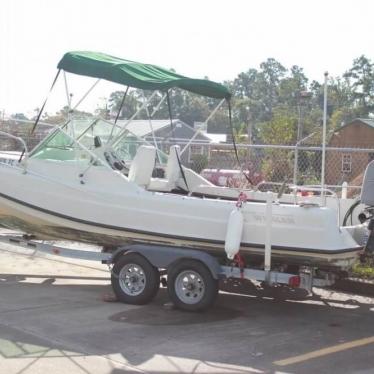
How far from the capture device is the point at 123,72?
8688 mm

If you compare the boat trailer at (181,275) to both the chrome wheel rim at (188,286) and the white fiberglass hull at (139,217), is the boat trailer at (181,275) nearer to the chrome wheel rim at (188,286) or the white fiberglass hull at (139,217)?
the chrome wheel rim at (188,286)

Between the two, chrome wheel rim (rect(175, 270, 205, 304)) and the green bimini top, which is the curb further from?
the green bimini top

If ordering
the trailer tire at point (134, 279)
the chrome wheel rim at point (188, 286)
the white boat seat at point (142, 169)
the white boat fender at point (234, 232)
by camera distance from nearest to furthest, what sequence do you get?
the white boat fender at point (234, 232) → the chrome wheel rim at point (188, 286) → the trailer tire at point (134, 279) → the white boat seat at point (142, 169)

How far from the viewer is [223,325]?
24.8 ft

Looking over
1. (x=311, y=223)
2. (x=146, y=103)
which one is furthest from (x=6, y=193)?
(x=311, y=223)

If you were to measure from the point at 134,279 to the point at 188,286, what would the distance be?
80 cm

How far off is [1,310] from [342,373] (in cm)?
417

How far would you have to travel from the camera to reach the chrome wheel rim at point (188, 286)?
26.5 feet

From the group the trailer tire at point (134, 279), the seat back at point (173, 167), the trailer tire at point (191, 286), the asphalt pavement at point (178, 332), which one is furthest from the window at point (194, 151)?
the trailer tire at point (191, 286)

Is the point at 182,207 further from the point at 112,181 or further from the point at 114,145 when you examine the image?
the point at 114,145

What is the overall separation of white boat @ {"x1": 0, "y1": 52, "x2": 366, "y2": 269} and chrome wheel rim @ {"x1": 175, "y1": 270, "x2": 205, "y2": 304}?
1.29 feet

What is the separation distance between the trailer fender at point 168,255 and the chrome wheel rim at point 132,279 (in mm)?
204

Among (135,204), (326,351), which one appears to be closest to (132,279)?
(135,204)

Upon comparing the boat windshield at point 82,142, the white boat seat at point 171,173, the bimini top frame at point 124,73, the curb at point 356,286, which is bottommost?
the curb at point 356,286
